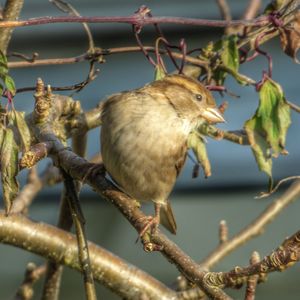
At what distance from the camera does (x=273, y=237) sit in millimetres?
6539

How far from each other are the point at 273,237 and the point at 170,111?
3.38 m

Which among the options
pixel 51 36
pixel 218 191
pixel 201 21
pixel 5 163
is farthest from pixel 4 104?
pixel 51 36

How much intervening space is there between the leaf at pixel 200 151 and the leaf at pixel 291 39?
41cm

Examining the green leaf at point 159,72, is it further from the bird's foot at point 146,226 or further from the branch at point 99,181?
the bird's foot at point 146,226

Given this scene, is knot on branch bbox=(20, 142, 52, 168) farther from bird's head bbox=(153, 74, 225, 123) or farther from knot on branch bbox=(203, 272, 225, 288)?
bird's head bbox=(153, 74, 225, 123)

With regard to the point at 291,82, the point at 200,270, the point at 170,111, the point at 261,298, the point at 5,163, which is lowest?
the point at 200,270

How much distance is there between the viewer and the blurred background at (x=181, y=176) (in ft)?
21.2

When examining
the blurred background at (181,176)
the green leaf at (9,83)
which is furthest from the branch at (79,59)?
the blurred background at (181,176)

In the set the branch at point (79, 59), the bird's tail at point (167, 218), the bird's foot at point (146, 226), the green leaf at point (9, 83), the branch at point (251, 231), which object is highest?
the branch at point (79, 59)

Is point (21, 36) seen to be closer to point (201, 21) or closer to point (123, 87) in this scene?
point (123, 87)

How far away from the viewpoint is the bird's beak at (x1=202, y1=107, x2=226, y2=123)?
127 inches

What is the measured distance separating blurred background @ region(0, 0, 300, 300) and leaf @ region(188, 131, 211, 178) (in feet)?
9.86

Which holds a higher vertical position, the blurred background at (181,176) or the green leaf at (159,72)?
the blurred background at (181,176)

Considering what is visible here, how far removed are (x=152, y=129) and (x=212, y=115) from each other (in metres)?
0.23
